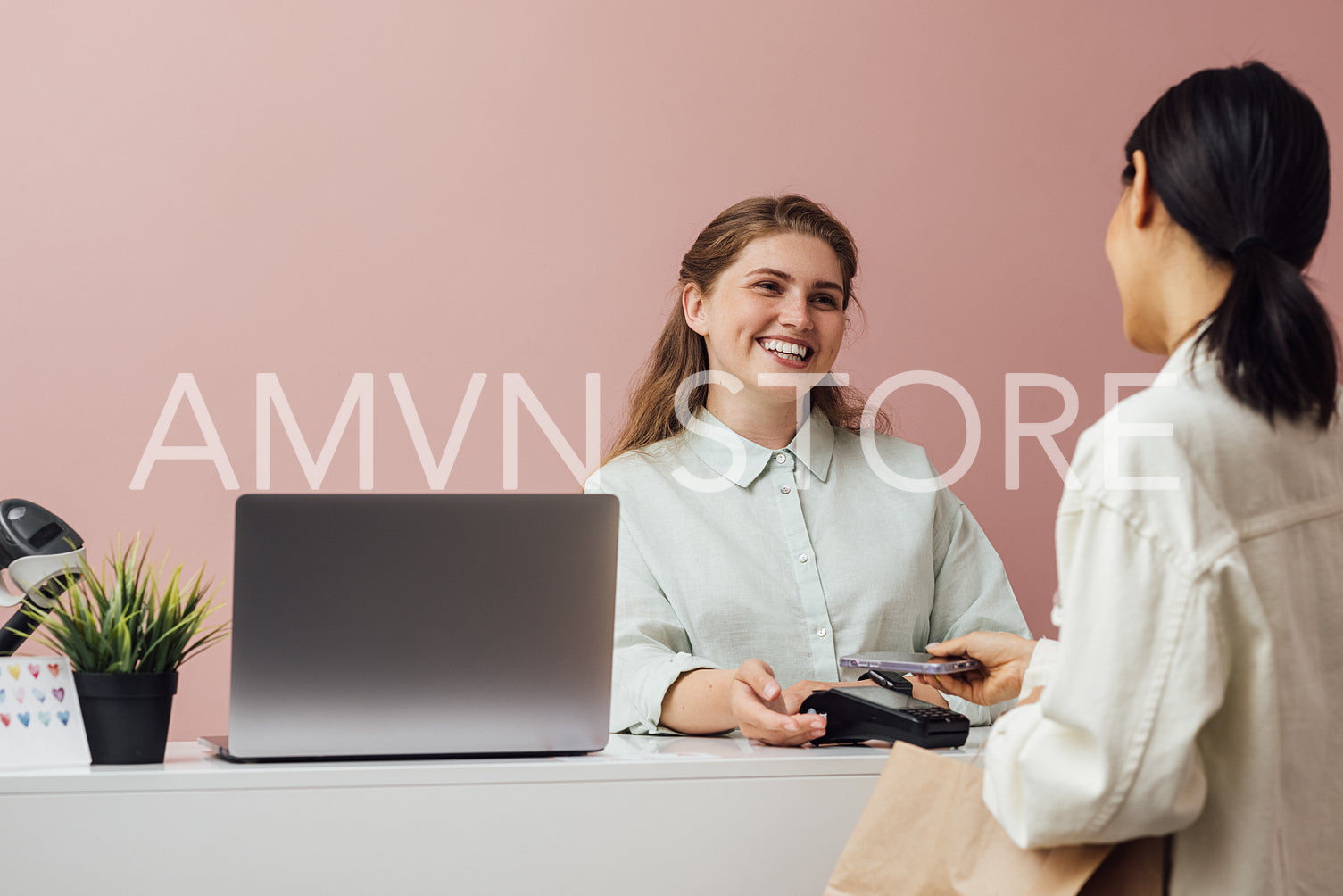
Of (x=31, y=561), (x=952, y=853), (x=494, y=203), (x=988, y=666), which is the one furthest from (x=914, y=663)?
(x=494, y=203)

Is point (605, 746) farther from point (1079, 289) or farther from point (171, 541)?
point (1079, 289)

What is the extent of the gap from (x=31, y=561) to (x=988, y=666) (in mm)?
999

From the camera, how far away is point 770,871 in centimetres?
108

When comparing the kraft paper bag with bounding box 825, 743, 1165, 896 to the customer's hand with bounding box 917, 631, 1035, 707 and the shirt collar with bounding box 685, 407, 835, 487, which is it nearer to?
the customer's hand with bounding box 917, 631, 1035, 707

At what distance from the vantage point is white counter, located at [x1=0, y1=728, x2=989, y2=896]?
99cm

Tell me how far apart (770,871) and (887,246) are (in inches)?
69.1

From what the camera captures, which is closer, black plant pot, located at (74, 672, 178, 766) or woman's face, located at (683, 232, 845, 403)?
black plant pot, located at (74, 672, 178, 766)

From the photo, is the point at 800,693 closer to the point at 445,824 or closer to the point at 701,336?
the point at 445,824

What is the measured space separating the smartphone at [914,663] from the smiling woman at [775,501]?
15.2 inches

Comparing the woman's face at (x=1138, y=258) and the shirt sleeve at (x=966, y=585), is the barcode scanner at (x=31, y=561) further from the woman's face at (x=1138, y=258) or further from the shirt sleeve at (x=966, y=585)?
the shirt sleeve at (x=966, y=585)

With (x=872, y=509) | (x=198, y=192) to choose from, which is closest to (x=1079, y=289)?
(x=872, y=509)

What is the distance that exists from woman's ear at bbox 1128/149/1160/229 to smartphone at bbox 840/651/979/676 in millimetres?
544

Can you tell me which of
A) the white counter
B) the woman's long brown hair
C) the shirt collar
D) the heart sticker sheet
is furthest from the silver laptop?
the woman's long brown hair

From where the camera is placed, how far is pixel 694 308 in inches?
79.4
